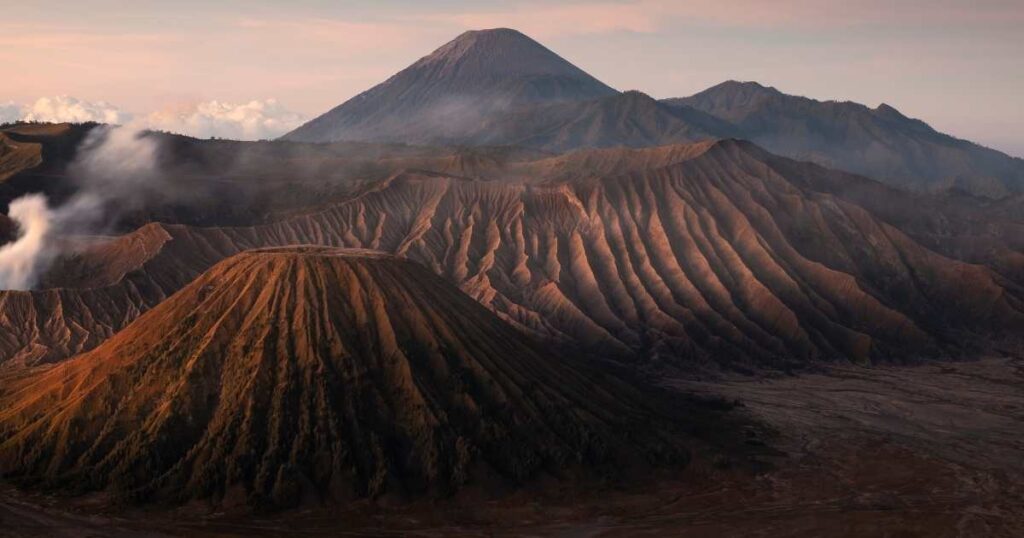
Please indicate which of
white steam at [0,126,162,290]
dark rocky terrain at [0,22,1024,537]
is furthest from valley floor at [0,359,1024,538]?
white steam at [0,126,162,290]

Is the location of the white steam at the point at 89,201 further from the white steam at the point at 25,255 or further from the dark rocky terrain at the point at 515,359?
the dark rocky terrain at the point at 515,359

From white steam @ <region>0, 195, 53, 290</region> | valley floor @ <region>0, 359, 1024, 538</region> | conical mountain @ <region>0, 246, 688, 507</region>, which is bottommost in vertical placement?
valley floor @ <region>0, 359, 1024, 538</region>

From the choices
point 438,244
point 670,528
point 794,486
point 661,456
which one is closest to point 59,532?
point 670,528

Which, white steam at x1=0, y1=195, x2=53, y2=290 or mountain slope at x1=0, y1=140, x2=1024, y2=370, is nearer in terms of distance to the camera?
white steam at x1=0, y1=195, x2=53, y2=290

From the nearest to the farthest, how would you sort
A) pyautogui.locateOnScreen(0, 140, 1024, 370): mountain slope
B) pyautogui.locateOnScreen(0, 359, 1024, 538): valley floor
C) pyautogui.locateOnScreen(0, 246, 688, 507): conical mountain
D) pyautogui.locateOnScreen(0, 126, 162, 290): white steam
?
1. pyautogui.locateOnScreen(0, 359, 1024, 538): valley floor
2. pyautogui.locateOnScreen(0, 246, 688, 507): conical mountain
3. pyautogui.locateOnScreen(0, 126, 162, 290): white steam
4. pyautogui.locateOnScreen(0, 140, 1024, 370): mountain slope

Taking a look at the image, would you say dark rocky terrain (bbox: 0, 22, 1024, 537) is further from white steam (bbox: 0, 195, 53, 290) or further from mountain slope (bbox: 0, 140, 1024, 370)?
white steam (bbox: 0, 195, 53, 290)

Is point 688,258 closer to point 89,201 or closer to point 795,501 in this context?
point 795,501

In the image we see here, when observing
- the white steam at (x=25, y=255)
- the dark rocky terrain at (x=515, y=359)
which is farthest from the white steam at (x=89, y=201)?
the dark rocky terrain at (x=515, y=359)
